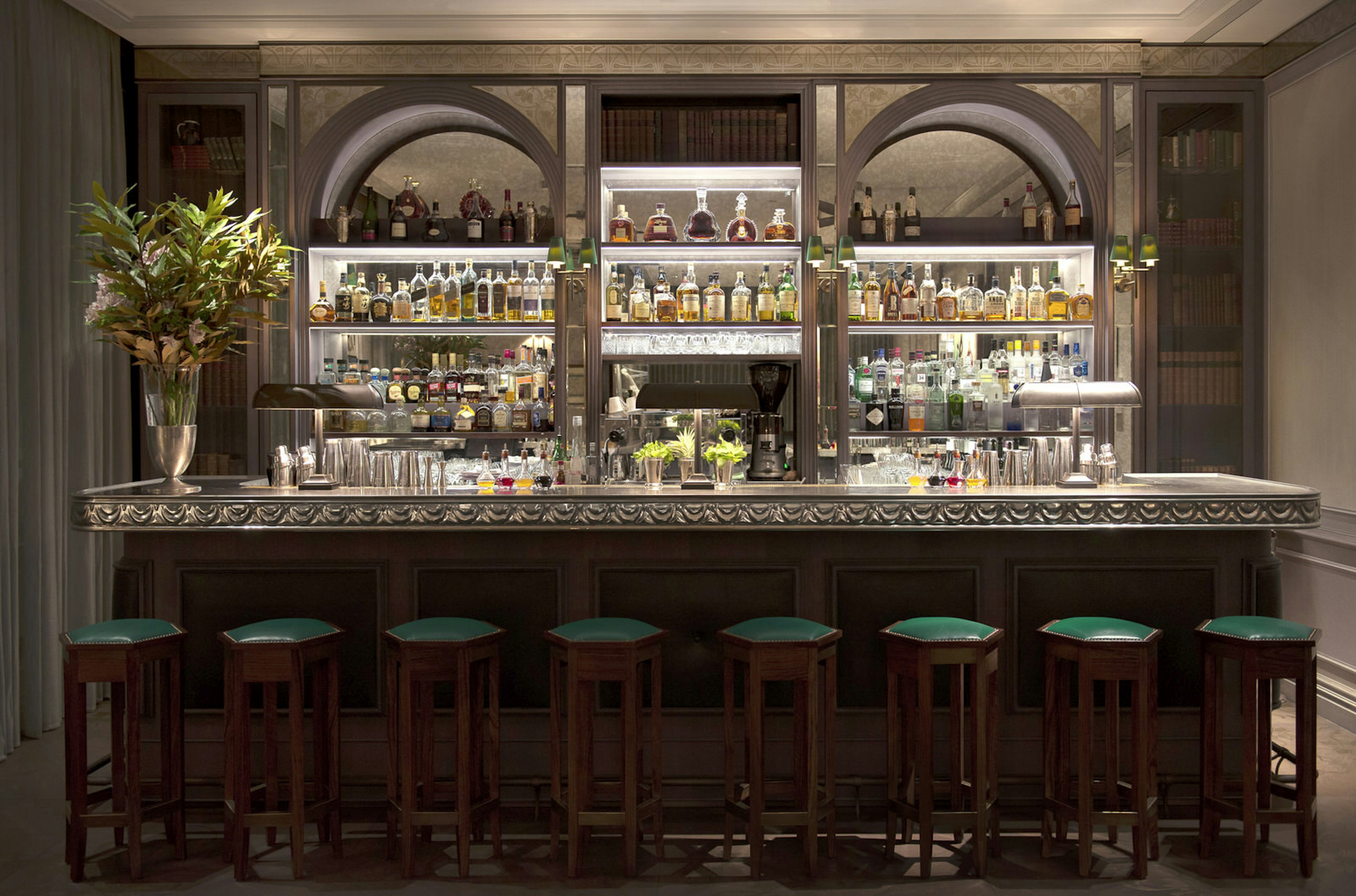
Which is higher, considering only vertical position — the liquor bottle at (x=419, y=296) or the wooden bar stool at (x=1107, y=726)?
the liquor bottle at (x=419, y=296)

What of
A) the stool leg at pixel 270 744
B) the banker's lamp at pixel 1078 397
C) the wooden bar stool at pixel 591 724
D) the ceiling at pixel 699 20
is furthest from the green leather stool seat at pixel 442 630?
the ceiling at pixel 699 20

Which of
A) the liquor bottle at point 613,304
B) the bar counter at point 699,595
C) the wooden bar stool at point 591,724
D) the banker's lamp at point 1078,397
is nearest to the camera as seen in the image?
the wooden bar stool at point 591,724

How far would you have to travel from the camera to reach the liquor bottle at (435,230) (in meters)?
5.11

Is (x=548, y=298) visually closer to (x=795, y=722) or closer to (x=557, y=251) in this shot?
(x=557, y=251)

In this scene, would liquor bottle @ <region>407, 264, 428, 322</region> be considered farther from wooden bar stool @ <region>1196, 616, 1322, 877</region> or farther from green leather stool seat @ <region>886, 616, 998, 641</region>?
wooden bar stool @ <region>1196, 616, 1322, 877</region>

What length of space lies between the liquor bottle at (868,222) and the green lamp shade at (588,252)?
1426 millimetres

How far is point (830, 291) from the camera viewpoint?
4.99 m

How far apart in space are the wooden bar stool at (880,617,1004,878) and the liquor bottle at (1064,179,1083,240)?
2819 mm

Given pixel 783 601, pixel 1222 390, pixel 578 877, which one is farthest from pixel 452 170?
pixel 1222 390

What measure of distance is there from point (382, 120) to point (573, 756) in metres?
3.68

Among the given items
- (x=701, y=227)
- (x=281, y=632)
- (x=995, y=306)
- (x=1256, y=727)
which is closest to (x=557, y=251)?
(x=701, y=227)

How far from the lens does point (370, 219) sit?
527 cm

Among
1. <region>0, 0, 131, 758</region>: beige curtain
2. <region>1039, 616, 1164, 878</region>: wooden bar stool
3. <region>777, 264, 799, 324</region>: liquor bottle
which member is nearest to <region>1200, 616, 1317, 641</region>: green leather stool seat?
<region>1039, 616, 1164, 878</region>: wooden bar stool

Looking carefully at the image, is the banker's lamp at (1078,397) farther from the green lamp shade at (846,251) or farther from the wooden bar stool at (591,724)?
the wooden bar stool at (591,724)
